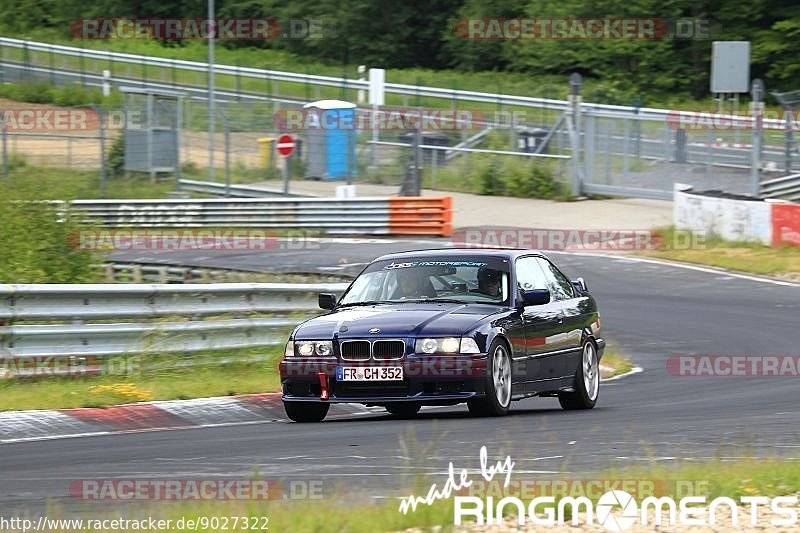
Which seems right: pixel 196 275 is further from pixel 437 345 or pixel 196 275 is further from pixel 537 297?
pixel 437 345

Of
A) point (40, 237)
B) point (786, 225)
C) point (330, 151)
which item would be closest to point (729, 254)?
point (786, 225)

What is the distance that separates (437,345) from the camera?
10984mm

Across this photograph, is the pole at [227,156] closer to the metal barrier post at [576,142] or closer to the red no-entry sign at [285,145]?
the red no-entry sign at [285,145]

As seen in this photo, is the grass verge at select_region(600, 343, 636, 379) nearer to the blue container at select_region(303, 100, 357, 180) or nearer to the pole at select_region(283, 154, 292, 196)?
the pole at select_region(283, 154, 292, 196)

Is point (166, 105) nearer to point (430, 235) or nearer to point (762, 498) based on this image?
point (430, 235)

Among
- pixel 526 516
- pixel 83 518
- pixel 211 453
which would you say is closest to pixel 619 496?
pixel 526 516

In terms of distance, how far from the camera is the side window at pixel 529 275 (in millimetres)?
12266

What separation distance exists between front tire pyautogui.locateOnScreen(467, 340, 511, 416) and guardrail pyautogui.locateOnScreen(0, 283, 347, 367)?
12.7 ft

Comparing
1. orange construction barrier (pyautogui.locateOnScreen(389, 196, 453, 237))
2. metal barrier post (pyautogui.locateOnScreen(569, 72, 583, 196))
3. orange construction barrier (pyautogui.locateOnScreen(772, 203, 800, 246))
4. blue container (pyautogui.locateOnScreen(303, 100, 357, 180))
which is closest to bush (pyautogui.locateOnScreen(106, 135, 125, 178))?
blue container (pyautogui.locateOnScreen(303, 100, 357, 180))

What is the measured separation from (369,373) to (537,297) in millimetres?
1595

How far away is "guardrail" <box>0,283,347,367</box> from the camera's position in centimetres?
1303

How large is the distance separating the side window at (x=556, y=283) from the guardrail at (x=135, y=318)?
3503 mm

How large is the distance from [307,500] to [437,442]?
2558 millimetres

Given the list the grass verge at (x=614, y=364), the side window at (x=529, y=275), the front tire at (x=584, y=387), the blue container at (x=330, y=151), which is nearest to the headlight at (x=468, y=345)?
the side window at (x=529, y=275)
